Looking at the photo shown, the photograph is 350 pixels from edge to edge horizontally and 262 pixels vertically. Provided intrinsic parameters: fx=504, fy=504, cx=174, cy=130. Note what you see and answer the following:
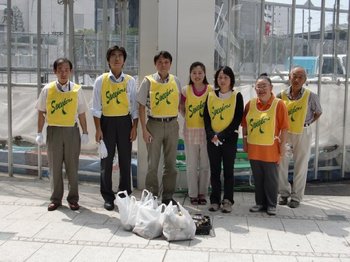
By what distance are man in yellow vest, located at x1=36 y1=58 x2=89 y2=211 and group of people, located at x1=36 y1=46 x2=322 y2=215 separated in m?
0.01

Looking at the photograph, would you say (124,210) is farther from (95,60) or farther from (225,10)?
(225,10)

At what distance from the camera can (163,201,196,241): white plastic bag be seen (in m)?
4.78

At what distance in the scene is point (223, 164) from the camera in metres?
5.76

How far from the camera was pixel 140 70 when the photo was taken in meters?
6.56

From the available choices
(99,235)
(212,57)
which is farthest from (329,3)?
(99,235)

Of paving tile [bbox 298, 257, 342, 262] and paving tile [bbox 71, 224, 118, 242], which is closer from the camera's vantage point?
paving tile [bbox 298, 257, 342, 262]

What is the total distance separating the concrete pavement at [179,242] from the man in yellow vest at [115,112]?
61 centimetres

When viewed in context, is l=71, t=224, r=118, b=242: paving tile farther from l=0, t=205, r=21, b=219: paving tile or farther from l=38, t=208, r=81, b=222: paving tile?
l=0, t=205, r=21, b=219: paving tile

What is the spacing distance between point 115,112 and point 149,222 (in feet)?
4.53

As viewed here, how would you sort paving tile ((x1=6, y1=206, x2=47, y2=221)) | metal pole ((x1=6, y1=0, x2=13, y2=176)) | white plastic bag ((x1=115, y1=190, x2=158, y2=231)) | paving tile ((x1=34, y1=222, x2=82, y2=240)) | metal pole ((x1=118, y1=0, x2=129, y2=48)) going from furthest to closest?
metal pole ((x1=6, y1=0, x2=13, y2=176))
metal pole ((x1=118, y1=0, x2=129, y2=48))
paving tile ((x1=6, y1=206, x2=47, y2=221))
white plastic bag ((x1=115, y1=190, x2=158, y2=231))
paving tile ((x1=34, y1=222, x2=82, y2=240))

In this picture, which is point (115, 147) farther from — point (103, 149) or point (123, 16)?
point (123, 16)

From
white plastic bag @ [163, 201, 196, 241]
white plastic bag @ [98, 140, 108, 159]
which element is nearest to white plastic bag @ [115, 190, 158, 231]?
white plastic bag @ [163, 201, 196, 241]

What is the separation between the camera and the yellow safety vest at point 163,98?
5676mm

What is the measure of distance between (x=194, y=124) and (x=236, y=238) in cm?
148
